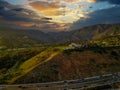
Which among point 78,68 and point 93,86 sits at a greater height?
point 93,86

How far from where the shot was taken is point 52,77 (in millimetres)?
168125

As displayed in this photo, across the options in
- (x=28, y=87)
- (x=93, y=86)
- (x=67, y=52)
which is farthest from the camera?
(x=67, y=52)

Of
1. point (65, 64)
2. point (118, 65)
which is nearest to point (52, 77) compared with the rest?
point (65, 64)

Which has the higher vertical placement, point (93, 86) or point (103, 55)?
point (93, 86)

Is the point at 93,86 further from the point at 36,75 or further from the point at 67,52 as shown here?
the point at 67,52

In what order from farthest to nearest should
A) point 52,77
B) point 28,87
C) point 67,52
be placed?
point 67,52, point 52,77, point 28,87

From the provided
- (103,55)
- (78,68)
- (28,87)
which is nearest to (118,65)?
(103,55)

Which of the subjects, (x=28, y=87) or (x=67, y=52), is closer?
(x=28, y=87)

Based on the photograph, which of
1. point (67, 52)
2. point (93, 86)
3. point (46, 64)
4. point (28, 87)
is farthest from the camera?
point (67, 52)

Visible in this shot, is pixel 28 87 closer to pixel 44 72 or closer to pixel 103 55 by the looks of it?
pixel 44 72

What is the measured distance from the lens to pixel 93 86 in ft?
364

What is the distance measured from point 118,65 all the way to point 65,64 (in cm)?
3340

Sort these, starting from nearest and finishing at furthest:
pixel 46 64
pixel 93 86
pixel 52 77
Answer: pixel 93 86
pixel 52 77
pixel 46 64

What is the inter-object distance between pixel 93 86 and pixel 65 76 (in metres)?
59.1
